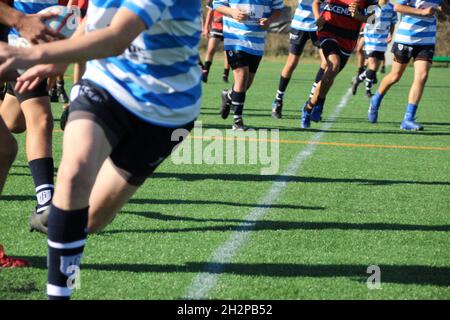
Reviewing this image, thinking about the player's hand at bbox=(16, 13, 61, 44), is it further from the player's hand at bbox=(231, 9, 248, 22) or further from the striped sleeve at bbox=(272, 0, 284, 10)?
the striped sleeve at bbox=(272, 0, 284, 10)

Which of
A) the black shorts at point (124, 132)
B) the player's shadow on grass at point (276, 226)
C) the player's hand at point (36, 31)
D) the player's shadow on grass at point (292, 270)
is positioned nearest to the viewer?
the black shorts at point (124, 132)

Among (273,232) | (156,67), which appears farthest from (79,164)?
(273,232)

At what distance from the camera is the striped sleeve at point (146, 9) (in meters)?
3.17

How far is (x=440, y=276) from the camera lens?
4473 millimetres

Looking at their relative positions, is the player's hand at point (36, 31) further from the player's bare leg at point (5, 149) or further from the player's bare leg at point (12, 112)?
the player's bare leg at point (12, 112)

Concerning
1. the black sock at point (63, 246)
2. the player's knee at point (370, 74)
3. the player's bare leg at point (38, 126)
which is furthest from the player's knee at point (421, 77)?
the black sock at point (63, 246)

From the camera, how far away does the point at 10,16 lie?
13.1ft

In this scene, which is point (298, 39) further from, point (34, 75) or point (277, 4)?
point (34, 75)

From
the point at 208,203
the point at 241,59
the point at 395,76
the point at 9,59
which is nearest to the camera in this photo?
the point at 9,59

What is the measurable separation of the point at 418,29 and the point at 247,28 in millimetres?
2433

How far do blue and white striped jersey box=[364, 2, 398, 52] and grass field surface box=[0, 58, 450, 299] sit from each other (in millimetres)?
7535

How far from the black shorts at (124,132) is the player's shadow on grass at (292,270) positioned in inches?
32.3

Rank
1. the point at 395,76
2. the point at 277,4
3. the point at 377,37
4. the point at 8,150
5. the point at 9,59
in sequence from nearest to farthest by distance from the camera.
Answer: the point at 9,59
the point at 8,150
the point at 277,4
the point at 395,76
the point at 377,37

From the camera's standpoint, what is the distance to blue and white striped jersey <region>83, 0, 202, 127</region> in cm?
348
